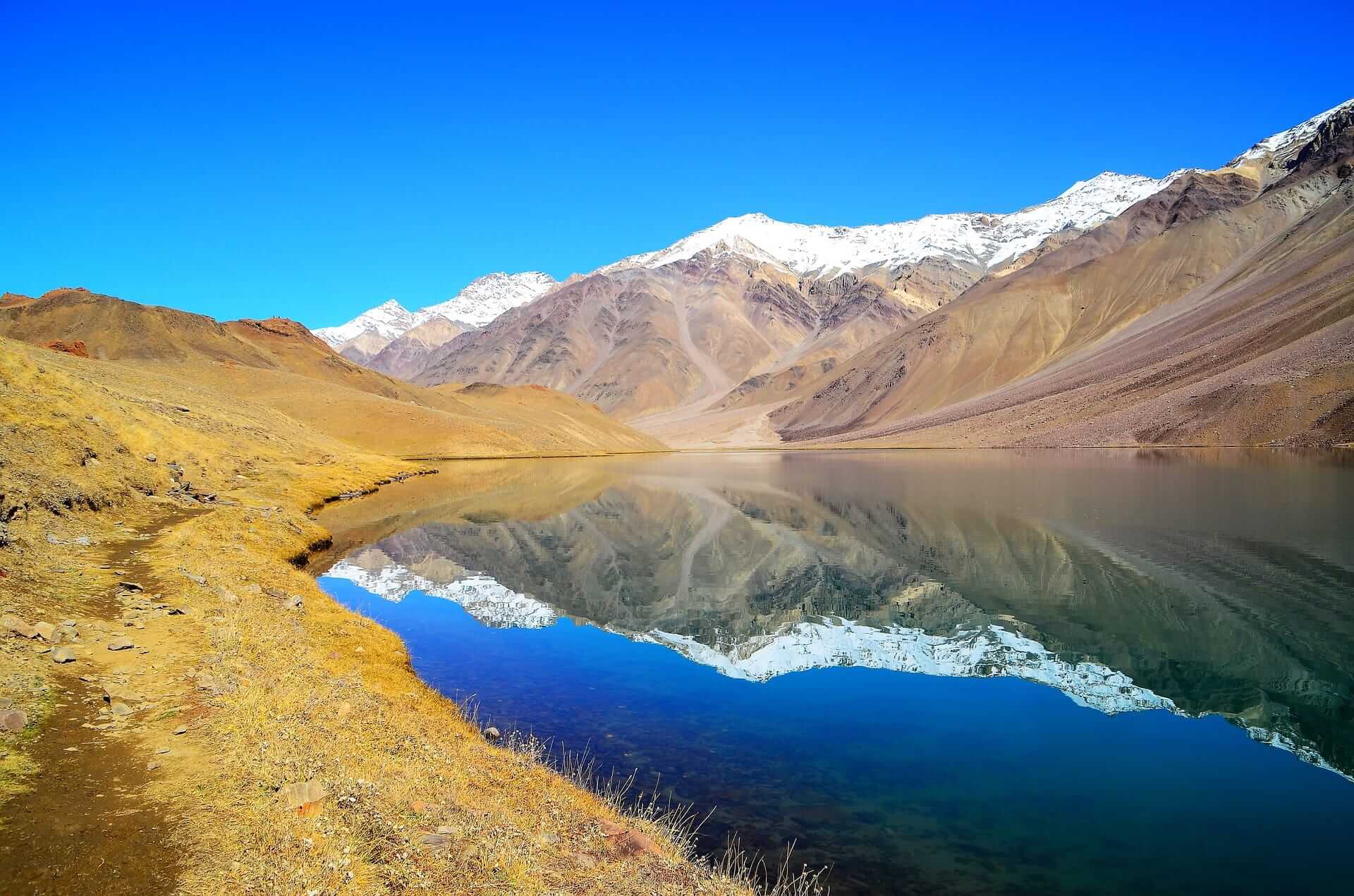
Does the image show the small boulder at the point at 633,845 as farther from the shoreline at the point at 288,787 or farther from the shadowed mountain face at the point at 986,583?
the shadowed mountain face at the point at 986,583

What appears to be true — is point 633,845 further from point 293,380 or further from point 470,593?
point 293,380

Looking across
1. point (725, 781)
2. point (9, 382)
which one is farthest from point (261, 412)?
point (725, 781)

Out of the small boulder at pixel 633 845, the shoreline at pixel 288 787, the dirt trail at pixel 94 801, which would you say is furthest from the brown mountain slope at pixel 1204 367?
the dirt trail at pixel 94 801

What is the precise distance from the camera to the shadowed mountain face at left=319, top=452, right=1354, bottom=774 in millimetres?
18359

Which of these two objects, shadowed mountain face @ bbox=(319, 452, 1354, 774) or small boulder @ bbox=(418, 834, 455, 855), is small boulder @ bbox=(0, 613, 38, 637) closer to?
small boulder @ bbox=(418, 834, 455, 855)

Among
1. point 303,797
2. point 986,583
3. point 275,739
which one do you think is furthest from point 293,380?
point 303,797

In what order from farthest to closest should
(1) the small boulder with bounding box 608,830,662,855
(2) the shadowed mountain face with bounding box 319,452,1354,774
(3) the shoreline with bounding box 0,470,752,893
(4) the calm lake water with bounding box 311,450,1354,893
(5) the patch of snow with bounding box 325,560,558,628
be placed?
1. (5) the patch of snow with bounding box 325,560,558,628
2. (2) the shadowed mountain face with bounding box 319,452,1354,774
3. (4) the calm lake water with bounding box 311,450,1354,893
4. (1) the small boulder with bounding box 608,830,662,855
5. (3) the shoreline with bounding box 0,470,752,893

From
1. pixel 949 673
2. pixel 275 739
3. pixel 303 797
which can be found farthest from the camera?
pixel 949 673

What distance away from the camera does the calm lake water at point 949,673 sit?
36.0ft

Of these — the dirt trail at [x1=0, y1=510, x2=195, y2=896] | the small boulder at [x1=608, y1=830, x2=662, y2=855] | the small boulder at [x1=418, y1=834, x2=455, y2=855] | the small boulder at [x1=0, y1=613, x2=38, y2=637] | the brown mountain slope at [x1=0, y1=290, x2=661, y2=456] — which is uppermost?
the brown mountain slope at [x1=0, y1=290, x2=661, y2=456]

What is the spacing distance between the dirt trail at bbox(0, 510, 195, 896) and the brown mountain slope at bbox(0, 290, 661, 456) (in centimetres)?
7822

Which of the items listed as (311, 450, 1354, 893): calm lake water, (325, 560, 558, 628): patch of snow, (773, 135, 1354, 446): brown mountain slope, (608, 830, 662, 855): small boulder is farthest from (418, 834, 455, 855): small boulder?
(773, 135, 1354, 446): brown mountain slope

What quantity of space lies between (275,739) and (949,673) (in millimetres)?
14910

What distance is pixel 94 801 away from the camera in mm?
8102
